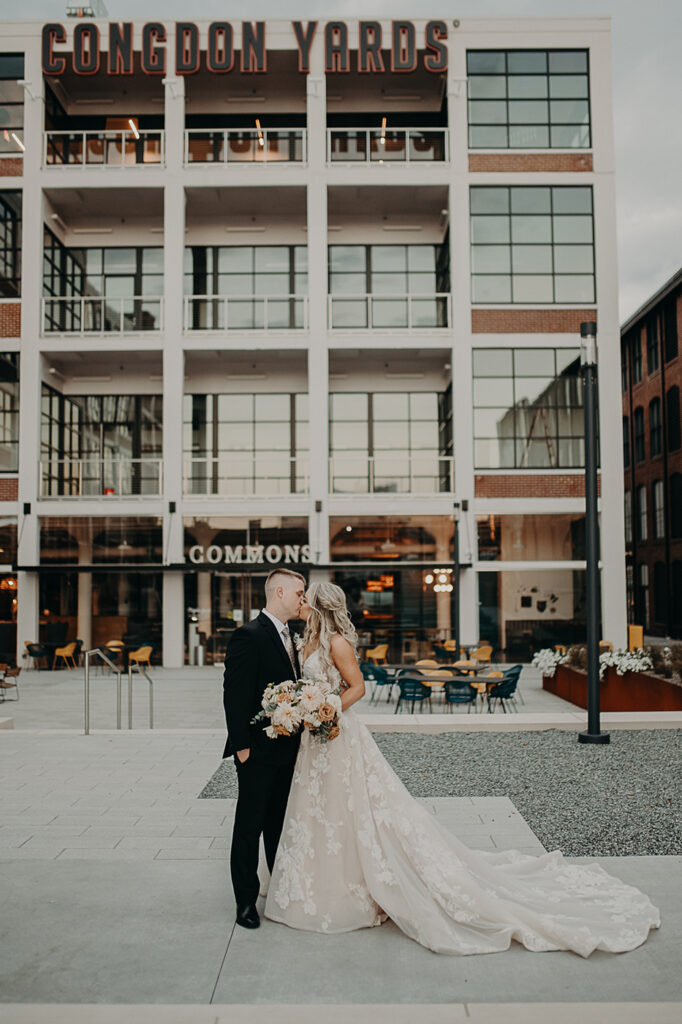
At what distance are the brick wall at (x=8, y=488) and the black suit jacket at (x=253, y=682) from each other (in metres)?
22.0

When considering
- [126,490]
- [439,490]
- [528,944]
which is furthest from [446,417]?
[528,944]

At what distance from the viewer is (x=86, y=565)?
25.2 metres

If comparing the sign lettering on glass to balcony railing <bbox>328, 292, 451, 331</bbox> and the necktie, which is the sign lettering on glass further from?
the necktie

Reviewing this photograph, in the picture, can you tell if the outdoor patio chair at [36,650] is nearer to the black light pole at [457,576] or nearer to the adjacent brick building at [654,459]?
the black light pole at [457,576]

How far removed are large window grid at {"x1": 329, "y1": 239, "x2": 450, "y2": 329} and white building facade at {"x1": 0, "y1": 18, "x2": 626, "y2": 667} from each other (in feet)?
0.61

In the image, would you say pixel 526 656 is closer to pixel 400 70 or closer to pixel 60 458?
pixel 60 458

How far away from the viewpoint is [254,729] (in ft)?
17.0

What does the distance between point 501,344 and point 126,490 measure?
478 inches

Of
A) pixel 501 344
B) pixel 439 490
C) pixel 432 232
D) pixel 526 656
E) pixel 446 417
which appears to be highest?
pixel 432 232

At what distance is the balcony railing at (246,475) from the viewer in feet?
86.5

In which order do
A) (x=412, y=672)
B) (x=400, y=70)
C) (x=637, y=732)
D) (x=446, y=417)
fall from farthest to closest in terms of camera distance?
(x=446, y=417) → (x=400, y=70) → (x=412, y=672) → (x=637, y=732)

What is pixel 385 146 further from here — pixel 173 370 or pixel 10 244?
pixel 10 244

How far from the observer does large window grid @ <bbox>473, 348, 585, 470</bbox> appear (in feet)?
82.7

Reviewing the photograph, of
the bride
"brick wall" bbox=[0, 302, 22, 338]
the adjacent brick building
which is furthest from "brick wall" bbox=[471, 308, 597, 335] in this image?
the bride
